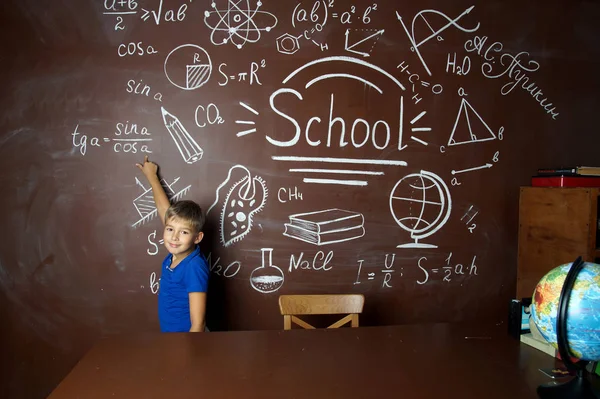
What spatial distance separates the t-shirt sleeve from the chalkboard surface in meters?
0.45

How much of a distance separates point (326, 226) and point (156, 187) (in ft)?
3.16

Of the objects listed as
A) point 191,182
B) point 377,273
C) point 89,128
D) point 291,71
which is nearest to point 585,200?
point 377,273

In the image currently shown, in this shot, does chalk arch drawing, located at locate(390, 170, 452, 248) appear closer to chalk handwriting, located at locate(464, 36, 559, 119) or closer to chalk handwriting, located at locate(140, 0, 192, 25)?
chalk handwriting, located at locate(464, 36, 559, 119)

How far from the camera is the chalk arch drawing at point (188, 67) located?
8.39 feet

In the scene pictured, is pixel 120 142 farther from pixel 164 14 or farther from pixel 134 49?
pixel 164 14

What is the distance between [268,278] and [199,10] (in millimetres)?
1521

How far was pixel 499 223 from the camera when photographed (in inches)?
114

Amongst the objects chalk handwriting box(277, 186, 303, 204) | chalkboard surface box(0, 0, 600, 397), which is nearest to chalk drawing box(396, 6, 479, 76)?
chalkboard surface box(0, 0, 600, 397)

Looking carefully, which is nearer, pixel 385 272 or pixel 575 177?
pixel 575 177

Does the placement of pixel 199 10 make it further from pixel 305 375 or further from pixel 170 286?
pixel 305 375

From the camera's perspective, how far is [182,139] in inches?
102

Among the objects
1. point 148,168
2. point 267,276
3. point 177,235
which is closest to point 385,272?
point 267,276

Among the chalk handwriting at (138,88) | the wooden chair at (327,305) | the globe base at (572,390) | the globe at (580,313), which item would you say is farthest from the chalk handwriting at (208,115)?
the globe base at (572,390)

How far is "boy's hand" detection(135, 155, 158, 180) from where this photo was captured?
2.54 m
